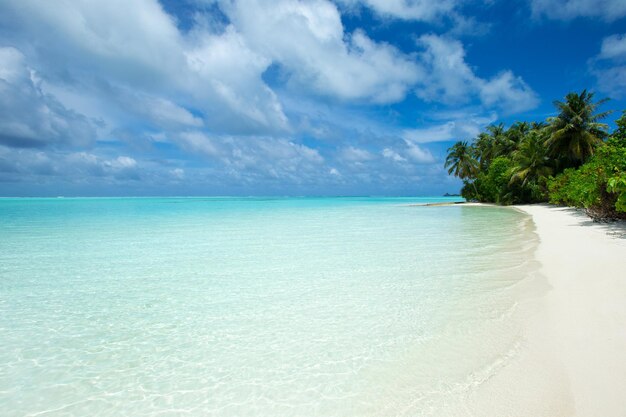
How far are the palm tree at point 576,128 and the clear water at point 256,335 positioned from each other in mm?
24401

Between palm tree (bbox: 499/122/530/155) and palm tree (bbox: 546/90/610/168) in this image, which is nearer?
palm tree (bbox: 546/90/610/168)

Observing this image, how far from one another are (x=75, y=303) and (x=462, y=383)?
17.0 ft

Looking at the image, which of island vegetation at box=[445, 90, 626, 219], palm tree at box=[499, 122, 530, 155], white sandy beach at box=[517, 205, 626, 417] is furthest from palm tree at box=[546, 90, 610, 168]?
white sandy beach at box=[517, 205, 626, 417]

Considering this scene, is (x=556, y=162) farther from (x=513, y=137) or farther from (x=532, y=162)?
(x=513, y=137)

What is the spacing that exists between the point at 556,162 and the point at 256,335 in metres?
34.5

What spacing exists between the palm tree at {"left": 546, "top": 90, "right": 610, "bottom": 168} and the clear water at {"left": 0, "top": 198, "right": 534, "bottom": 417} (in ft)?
80.1

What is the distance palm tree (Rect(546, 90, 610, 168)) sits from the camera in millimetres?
25234

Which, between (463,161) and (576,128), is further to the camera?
→ (463,161)

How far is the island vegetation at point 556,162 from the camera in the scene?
479 inches

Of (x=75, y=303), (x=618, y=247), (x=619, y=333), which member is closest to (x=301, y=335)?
(x=619, y=333)

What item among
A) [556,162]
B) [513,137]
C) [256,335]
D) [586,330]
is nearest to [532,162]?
[556,162]

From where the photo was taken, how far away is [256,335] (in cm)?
370

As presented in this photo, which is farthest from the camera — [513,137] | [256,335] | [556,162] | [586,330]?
[513,137]

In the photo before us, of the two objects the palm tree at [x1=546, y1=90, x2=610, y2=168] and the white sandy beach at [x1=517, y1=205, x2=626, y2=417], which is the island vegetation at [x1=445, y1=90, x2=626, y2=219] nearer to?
the palm tree at [x1=546, y1=90, x2=610, y2=168]
